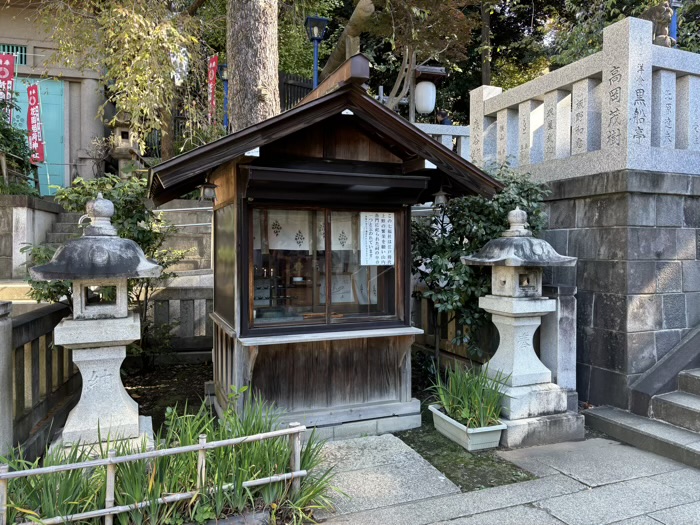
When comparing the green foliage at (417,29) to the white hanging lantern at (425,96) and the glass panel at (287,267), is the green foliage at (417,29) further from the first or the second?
the glass panel at (287,267)

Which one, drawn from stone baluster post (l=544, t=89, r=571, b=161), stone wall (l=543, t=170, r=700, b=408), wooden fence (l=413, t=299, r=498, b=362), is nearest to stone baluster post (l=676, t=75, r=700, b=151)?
stone wall (l=543, t=170, r=700, b=408)

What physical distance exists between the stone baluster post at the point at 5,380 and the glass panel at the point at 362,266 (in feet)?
9.71

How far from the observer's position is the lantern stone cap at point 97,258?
392 cm

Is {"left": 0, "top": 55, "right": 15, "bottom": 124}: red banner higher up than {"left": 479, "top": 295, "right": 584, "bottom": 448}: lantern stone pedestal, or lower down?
higher up

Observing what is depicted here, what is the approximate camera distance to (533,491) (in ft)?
14.5

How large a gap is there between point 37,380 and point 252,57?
18.8 feet

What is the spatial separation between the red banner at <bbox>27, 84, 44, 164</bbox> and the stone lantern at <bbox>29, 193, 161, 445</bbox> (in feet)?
45.8

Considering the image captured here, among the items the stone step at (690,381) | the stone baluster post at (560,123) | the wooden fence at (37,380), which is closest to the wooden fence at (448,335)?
the stone step at (690,381)

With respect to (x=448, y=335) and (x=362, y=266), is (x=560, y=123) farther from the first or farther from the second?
(x=362, y=266)

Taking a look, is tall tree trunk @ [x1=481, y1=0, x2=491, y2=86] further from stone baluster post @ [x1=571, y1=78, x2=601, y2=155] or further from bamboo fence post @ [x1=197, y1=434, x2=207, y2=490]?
bamboo fence post @ [x1=197, y1=434, x2=207, y2=490]

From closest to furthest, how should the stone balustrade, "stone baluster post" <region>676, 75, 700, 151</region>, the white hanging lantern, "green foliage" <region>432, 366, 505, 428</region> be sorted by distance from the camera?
"green foliage" <region>432, 366, 505, 428</region>
the stone balustrade
"stone baluster post" <region>676, 75, 700, 151</region>
the white hanging lantern

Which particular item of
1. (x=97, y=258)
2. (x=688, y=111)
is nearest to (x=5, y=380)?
(x=97, y=258)

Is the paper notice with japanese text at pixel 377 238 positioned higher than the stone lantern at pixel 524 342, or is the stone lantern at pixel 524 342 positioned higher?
the paper notice with japanese text at pixel 377 238

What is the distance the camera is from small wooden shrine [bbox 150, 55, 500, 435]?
5.13 m
